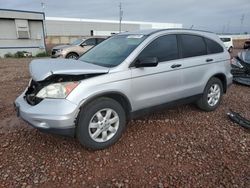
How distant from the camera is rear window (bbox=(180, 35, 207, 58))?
437cm

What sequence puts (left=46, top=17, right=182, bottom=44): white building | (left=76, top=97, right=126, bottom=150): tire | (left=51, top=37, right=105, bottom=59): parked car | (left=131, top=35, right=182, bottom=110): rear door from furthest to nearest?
(left=46, top=17, right=182, bottom=44): white building
(left=51, top=37, right=105, bottom=59): parked car
(left=131, top=35, right=182, bottom=110): rear door
(left=76, top=97, right=126, bottom=150): tire

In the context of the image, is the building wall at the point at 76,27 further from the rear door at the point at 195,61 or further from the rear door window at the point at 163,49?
the rear door window at the point at 163,49

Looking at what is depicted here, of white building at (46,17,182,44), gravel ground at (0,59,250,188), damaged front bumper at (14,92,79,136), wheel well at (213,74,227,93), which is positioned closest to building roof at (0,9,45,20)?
gravel ground at (0,59,250,188)

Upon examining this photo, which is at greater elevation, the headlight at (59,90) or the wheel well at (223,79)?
the headlight at (59,90)

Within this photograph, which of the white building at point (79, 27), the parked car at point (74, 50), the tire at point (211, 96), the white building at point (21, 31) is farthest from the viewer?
the white building at point (79, 27)

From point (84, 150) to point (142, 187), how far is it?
3.66ft

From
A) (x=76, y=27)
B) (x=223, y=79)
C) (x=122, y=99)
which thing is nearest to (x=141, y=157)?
(x=122, y=99)

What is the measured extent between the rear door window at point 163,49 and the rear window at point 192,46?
0.68 ft

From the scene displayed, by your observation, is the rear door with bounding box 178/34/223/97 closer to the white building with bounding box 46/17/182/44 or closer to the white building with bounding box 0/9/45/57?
the white building with bounding box 0/9/45/57

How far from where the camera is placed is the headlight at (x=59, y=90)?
9.84ft

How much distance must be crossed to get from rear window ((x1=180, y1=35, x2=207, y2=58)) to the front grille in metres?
2.59

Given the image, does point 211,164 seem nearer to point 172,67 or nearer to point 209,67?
point 172,67

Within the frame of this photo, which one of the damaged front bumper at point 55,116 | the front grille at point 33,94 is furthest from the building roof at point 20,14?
the damaged front bumper at point 55,116

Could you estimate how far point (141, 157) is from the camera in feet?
10.8
